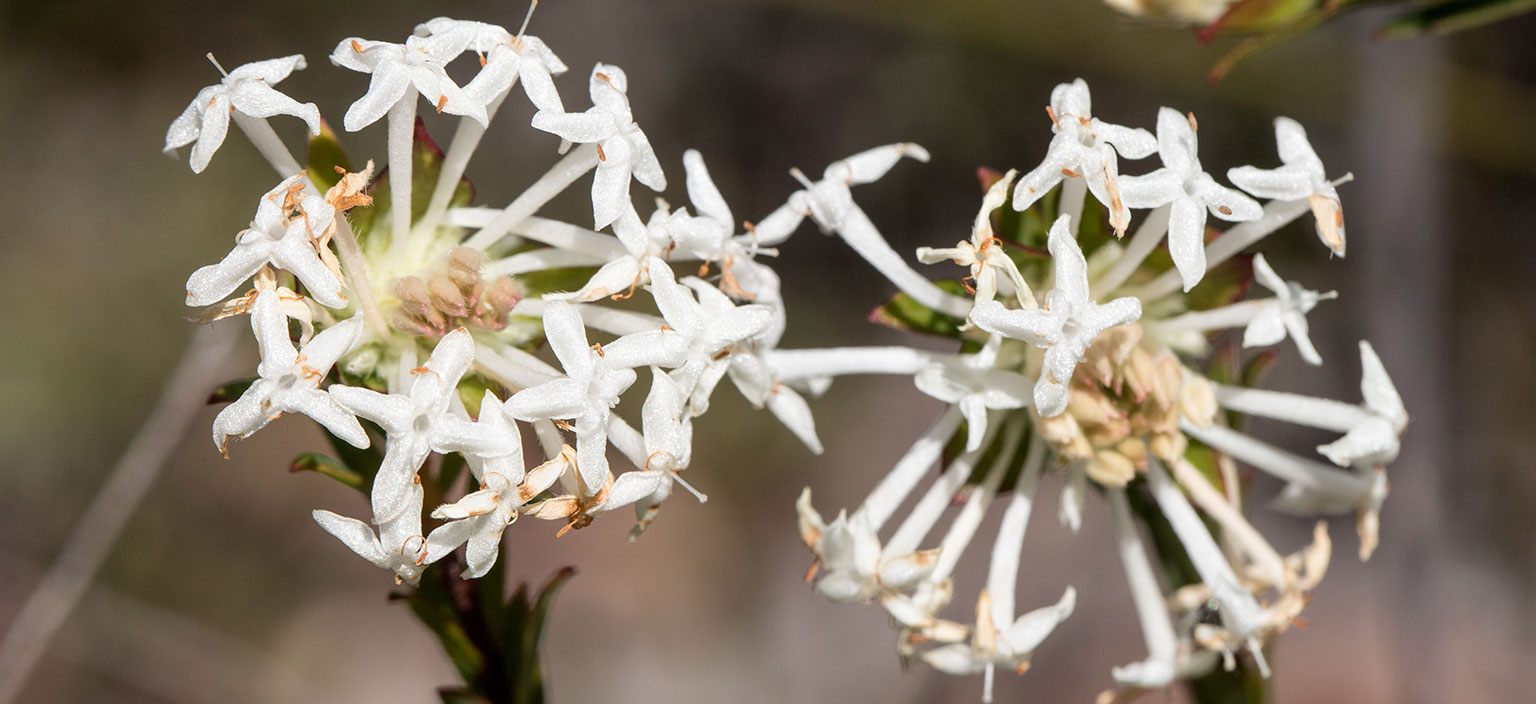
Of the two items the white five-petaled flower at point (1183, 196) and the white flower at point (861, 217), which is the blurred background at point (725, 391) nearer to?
the white flower at point (861, 217)

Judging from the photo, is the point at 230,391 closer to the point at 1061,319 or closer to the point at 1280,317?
the point at 1061,319

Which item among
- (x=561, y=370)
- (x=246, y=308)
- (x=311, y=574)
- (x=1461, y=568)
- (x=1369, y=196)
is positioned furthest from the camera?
(x=311, y=574)

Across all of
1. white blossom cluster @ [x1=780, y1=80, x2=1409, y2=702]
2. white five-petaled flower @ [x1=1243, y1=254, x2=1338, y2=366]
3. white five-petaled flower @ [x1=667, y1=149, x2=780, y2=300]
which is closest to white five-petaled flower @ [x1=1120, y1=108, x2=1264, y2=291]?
white blossom cluster @ [x1=780, y1=80, x2=1409, y2=702]

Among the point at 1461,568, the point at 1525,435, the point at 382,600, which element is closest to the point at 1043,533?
the point at 1461,568

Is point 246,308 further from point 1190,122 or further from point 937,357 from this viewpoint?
point 1190,122

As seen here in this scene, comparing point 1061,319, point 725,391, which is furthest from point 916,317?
point 725,391

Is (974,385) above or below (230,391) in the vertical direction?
below

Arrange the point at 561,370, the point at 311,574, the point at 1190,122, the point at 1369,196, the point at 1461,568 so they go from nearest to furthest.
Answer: the point at 1190,122
the point at 561,370
the point at 1369,196
the point at 1461,568
the point at 311,574
